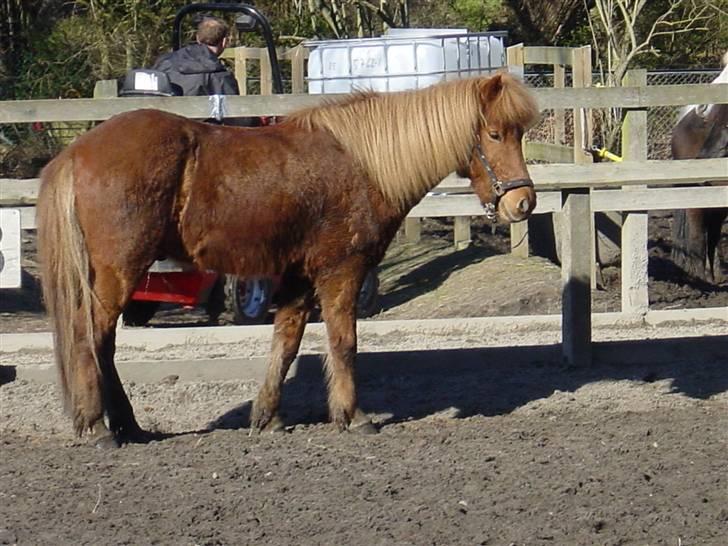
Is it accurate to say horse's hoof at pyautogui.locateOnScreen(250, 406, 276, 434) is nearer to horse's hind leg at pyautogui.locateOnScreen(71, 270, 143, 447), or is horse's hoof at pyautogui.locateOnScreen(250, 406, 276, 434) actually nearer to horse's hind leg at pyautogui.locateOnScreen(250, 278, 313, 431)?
horse's hind leg at pyautogui.locateOnScreen(250, 278, 313, 431)

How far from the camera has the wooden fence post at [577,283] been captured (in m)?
6.80

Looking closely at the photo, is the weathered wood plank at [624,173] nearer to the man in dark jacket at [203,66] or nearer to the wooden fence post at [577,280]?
the wooden fence post at [577,280]

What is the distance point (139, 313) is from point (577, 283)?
10.0ft

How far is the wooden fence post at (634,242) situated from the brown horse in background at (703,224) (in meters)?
3.29

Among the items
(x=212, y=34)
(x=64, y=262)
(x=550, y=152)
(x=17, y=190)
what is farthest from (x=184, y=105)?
(x=550, y=152)

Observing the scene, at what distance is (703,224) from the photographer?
35.2 ft

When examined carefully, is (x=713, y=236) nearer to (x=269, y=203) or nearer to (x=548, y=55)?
(x=548, y=55)

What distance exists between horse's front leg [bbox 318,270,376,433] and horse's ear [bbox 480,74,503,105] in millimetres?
1020

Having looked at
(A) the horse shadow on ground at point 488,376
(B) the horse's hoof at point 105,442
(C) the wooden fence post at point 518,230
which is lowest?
(A) the horse shadow on ground at point 488,376

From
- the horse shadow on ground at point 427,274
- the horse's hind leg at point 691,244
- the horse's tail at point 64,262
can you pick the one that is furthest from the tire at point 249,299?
the horse's hind leg at point 691,244

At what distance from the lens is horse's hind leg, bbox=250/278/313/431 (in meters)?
5.76

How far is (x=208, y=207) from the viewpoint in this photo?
17.6ft

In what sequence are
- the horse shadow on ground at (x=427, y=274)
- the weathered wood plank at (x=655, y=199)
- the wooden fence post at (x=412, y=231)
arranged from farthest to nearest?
the wooden fence post at (x=412, y=231), the horse shadow on ground at (x=427, y=274), the weathered wood plank at (x=655, y=199)

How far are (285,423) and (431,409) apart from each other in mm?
793
